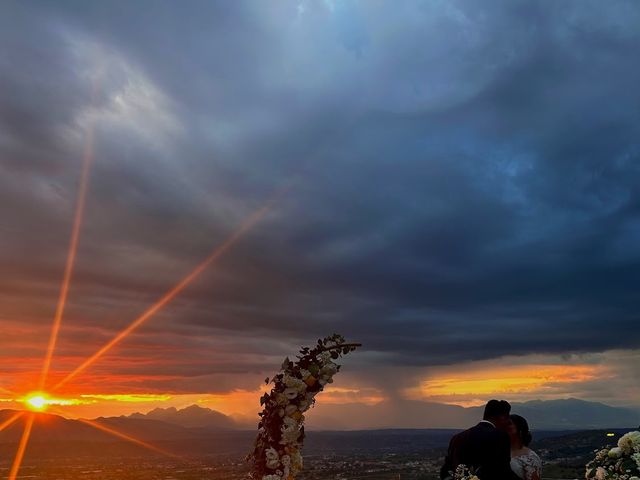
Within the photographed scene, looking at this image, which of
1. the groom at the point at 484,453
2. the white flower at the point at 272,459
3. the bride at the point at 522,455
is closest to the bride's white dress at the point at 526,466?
the bride at the point at 522,455

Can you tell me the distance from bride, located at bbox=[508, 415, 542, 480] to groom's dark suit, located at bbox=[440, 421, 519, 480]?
981 mm

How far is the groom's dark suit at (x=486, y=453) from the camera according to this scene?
8.27 m

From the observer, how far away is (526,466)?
9.38 metres

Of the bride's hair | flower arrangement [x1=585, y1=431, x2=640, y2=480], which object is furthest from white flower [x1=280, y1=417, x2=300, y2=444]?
the bride's hair

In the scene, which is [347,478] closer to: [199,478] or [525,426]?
[199,478]

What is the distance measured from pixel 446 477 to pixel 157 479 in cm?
14211

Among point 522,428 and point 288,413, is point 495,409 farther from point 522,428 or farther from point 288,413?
point 288,413

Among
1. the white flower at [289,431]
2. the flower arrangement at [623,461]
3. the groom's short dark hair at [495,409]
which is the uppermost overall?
the groom's short dark hair at [495,409]

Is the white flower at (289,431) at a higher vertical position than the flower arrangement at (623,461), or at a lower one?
higher

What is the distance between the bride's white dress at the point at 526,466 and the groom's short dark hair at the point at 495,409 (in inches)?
37.0

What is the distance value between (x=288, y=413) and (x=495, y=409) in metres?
3.46

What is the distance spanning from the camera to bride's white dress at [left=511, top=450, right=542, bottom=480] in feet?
30.6

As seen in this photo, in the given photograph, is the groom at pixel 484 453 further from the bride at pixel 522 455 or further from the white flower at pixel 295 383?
the white flower at pixel 295 383

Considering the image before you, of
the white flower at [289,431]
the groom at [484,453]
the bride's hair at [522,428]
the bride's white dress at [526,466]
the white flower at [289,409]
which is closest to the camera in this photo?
the white flower at [289,431]
